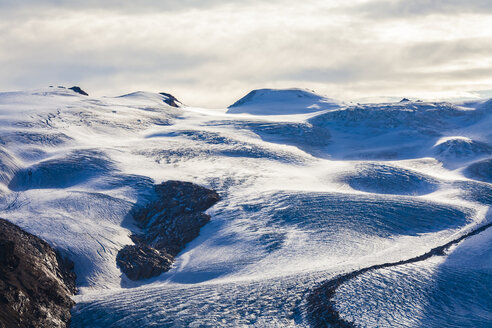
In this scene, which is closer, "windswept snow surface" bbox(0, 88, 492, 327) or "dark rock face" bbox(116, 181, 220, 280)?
"windswept snow surface" bbox(0, 88, 492, 327)

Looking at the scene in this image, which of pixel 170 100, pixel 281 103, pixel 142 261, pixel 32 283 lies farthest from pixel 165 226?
pixel 281 103

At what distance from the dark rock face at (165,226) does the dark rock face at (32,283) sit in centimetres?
690

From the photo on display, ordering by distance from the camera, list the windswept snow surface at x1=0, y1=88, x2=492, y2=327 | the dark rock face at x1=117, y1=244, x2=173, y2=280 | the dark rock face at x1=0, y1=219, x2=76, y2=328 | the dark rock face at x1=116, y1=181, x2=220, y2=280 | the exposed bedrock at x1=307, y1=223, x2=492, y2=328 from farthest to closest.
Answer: the dark rock face at x1=116, y1=181, x2=220, y2=280
the dark rock face at x1=117, y1=244, x2=173, y2=280
the windswept snow surface at x1=0, y1=88, x2=492, y2=327
the dark rock face at x1=0, y1=219, x2=76, y2=328
the exposed bedrock at x1=307, y1=223, x2=492, y2=328

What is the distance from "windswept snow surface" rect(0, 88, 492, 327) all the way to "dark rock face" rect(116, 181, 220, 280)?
136cm

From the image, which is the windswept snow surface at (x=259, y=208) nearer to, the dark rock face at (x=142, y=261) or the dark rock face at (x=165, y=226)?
the dark rock face at (x=142, y=261)

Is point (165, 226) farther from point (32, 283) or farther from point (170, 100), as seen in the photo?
point (170, 100)

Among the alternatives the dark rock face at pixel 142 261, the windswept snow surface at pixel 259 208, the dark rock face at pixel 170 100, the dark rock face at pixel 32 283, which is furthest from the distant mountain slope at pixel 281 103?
the dark rock face at pixel 32 283

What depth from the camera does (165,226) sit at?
207ft

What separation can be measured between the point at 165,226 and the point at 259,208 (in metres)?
12.4

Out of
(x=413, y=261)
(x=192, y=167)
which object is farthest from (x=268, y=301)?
(x=192, y=167)

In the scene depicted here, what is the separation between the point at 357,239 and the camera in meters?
58.9

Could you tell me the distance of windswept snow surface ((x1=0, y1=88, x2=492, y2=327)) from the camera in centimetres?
4384

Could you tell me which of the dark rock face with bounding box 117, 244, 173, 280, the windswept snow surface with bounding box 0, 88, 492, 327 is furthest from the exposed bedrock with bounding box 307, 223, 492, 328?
the dark rock face with bounding box 117, 244, 173, 280

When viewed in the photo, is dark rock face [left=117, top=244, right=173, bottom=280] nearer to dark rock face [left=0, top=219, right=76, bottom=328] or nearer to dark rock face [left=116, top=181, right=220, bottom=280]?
dark rock face [left=116, top=181, right=220, bottom=280]
